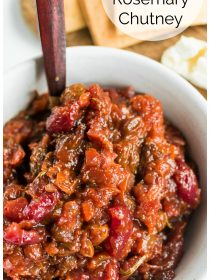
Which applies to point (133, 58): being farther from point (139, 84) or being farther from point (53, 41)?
point (53, 41)

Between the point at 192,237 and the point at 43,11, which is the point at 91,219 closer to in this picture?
the point at 192,237

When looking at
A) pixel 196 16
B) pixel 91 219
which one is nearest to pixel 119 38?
pixel 196 16

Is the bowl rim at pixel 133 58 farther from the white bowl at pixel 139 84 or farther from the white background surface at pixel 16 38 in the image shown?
the white background surface at pixel 16 38

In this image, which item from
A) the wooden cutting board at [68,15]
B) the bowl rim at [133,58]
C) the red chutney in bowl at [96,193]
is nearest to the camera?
the red chutney in bowl at [96,193]

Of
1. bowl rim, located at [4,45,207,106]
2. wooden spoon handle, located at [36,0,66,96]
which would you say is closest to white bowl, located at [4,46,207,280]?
bowl rim, located at [4,45,207,106]

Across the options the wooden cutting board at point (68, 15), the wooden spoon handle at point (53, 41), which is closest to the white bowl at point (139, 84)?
the wooden spoon handle at point (53, 41)
